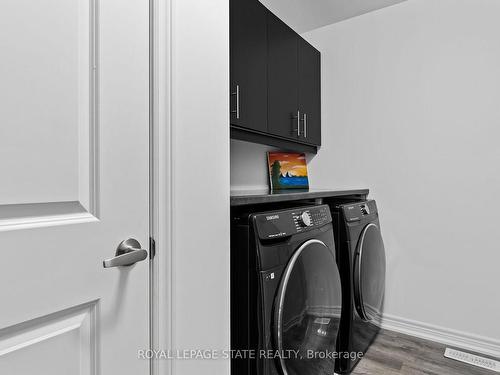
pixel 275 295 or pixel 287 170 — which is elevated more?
pixel 287 170

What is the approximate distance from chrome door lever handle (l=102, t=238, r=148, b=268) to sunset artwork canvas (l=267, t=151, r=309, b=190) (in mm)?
1772

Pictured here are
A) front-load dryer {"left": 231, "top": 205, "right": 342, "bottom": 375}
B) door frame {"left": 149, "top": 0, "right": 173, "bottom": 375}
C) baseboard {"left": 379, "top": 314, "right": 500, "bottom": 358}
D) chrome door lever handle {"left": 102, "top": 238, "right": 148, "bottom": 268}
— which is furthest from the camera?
baseboard {"left": 379, "top": 314, "right": 500, "bottom": 358}

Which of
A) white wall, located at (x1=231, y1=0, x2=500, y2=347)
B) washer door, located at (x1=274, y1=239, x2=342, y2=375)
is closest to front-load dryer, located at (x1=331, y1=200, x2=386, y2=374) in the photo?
washer door, located at (x1=274, y1=239, x2=342, y2=375)

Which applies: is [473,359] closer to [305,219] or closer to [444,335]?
[444,335]

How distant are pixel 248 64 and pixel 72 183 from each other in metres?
1.39

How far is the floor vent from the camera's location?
1.84m

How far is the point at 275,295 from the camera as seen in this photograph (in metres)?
1.13

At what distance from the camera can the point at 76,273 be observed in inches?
26.6

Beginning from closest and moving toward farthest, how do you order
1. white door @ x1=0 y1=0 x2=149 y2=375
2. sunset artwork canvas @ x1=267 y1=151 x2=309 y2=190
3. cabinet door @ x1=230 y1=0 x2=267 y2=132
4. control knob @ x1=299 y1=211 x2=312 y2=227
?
white door @ x1=0 y1=0 x2=149 y2=375
control knob @ x1=299 y1=211 x2=312 y2=227
cabinet door @ x1=230 y1=0 x2=267 y2=132
sunset artwork canvas @ x1=267 y1=151 x2=309 y2=190

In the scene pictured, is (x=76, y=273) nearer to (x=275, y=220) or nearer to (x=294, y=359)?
(x=275, y=220)

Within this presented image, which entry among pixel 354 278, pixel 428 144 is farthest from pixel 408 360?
pixel 428 144

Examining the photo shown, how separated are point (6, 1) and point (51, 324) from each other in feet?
2.13

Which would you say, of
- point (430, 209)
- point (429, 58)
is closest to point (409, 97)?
point (429, 58)

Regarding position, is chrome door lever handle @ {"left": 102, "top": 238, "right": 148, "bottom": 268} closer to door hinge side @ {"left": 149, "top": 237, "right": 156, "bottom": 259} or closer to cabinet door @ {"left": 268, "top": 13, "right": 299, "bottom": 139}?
door hinge side @ {"left": 149, "top": 237, "right": 156, "bottom": 259}
